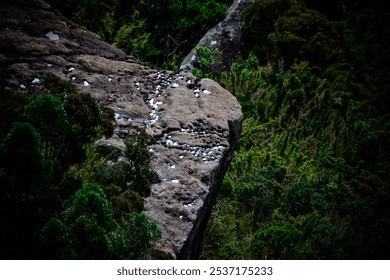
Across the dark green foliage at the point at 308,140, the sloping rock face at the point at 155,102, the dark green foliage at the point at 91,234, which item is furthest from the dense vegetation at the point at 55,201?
the dark green foliage at the point at 308,140

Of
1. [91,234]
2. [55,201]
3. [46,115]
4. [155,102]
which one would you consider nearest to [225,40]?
[155,102]

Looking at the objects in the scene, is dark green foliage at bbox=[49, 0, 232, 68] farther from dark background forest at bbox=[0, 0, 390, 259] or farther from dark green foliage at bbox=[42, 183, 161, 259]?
dark green foliage at bbox=[42, 183, 161, 259]

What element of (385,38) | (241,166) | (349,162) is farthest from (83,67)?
(385,38)

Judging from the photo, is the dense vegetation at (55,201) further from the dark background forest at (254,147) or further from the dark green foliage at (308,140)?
the dark green foliage at (308,140)
